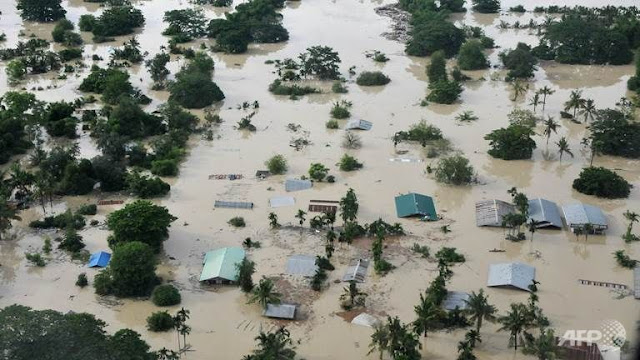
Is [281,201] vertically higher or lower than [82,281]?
lower

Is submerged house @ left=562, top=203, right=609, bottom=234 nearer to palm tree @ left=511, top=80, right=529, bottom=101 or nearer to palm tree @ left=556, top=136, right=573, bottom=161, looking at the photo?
palm tree @ left=556, top=136, right=573, bottom=161

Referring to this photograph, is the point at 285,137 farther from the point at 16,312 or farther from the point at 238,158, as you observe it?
the point at 16,312

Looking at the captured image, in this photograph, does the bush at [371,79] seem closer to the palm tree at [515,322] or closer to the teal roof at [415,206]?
the teal roof at [415,206]

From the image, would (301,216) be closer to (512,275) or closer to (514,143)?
(512,275)

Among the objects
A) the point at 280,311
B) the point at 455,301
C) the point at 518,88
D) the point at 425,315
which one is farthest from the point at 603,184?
the point at 280,311

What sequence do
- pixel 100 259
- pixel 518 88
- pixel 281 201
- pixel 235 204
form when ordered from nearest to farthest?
pixel 100 259
pixel 235 204
pixel 281 201
pixel 518 88

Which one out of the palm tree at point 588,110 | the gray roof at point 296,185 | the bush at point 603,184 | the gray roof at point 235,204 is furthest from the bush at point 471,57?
the gray roof at point 235,204

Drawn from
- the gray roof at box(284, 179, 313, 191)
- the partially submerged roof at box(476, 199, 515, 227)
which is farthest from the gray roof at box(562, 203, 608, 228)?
the gray roof at box(284, 179, 313, 191)
